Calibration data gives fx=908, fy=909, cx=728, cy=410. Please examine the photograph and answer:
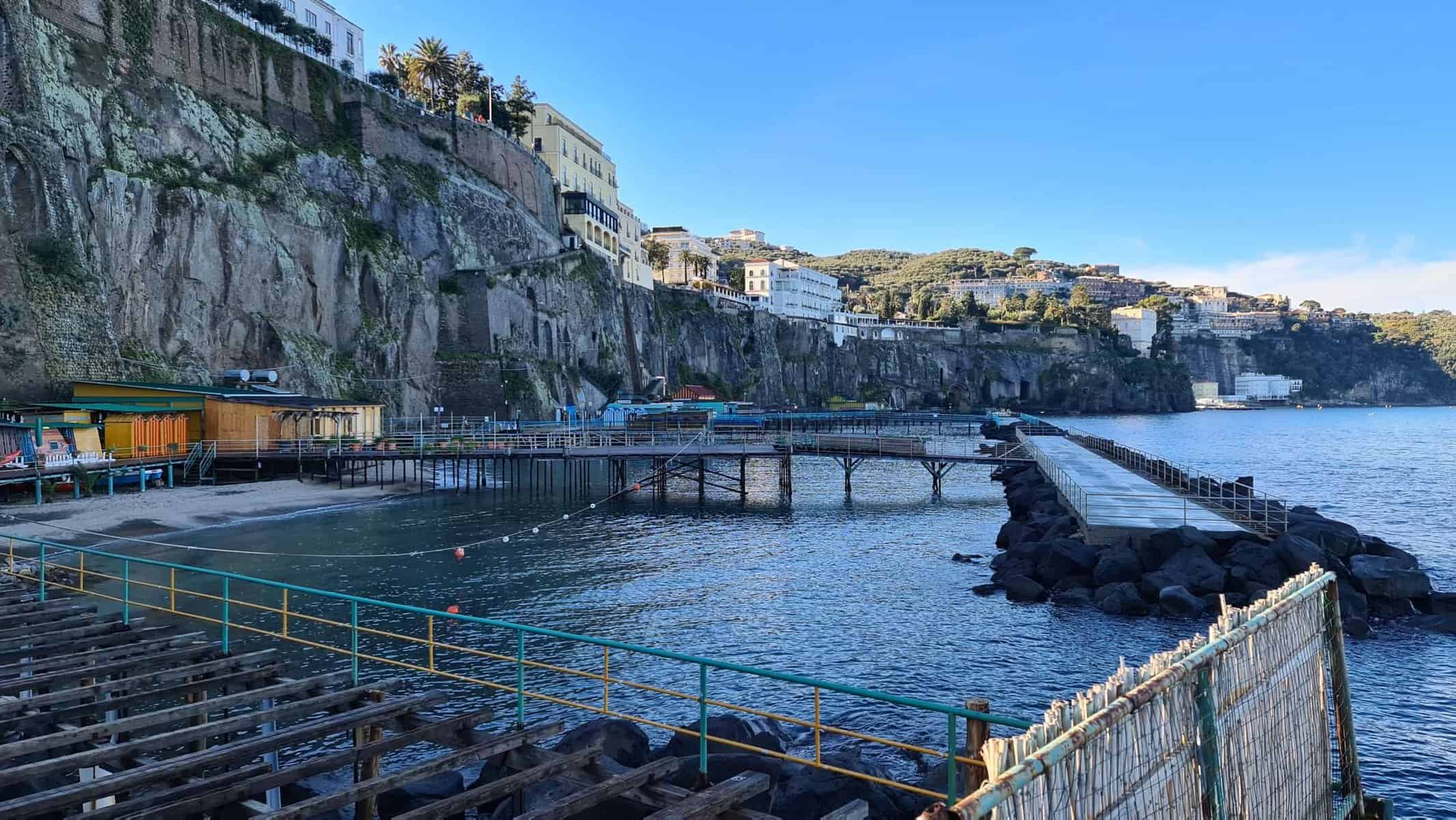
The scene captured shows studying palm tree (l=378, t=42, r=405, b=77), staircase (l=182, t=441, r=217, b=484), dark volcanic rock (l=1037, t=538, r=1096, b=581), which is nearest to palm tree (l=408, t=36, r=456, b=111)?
palm tree (l=378, t=42, r=405, b=77)

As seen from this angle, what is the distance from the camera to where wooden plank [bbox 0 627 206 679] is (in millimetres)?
12797

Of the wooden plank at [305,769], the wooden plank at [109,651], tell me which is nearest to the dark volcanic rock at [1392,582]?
the wooden plank at [305,769]

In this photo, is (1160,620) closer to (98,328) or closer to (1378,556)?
(1378,556)

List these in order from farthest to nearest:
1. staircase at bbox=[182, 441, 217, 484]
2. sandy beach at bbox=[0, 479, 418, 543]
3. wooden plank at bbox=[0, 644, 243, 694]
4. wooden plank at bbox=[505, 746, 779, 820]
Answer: staircase at bbox=[182, 441, 217, 484] → sandy beach at bbox=[0, 479, 418, 543] → wooden plank at bbox=[0, 644, 243, 694] → wooden plank at bbox=[505, 746, 779, 820]

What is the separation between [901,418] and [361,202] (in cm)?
8314

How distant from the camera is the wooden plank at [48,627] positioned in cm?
1445

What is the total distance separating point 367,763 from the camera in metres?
10.9

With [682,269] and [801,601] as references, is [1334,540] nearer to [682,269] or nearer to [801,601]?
[801,601]

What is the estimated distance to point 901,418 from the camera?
Answer: 136000mm

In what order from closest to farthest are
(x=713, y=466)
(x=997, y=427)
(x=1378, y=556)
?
(x=1378, y=556) < (x=713, y=466) < (x=997, y=427)

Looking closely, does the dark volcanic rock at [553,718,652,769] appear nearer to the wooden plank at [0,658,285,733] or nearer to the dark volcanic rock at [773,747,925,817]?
the dark volcanic rock at [773,747,925,817]

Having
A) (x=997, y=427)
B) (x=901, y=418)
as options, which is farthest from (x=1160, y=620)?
(x=901, y=418)

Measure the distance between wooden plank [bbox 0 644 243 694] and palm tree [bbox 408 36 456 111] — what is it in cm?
10751

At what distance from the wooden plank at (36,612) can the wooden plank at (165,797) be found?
8.95m
